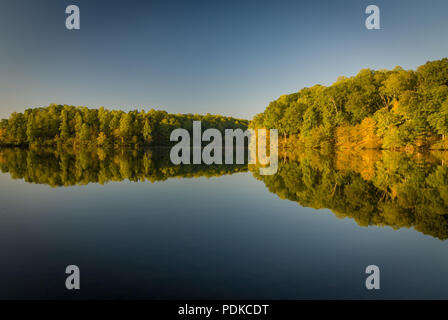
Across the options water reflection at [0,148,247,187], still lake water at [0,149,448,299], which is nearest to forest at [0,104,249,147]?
water reflection at [0,148,247,187]

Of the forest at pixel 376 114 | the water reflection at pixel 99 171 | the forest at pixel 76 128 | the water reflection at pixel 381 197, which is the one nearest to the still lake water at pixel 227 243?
the water reflection at pixel 381 197

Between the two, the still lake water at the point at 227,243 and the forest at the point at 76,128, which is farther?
the forest at the point at 76,128

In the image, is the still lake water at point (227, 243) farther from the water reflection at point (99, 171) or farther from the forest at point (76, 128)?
the forest at point (76, 128)

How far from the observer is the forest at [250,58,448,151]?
43.8 metres

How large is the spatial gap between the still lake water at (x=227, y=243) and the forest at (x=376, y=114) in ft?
123

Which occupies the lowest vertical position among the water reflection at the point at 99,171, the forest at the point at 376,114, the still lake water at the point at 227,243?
the still lake water at the point at 227,243

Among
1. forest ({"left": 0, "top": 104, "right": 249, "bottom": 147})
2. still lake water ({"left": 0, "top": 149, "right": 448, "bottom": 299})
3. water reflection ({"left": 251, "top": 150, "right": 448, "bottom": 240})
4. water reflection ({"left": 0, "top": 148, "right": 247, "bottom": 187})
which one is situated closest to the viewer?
still lake water ({"left": 0, "top": 149, "right": 448, "bottom": 299})

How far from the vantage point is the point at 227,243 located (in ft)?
23.0

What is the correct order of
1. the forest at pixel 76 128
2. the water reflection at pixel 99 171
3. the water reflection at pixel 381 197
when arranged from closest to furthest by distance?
1. the water reflection at pixel 381 197
2. the water reflection at pixel 99 171
3. the forest at pixel 76 128

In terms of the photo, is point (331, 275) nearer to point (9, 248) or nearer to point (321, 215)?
point (321, 215)

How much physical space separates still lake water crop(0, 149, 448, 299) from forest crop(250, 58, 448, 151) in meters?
37.4

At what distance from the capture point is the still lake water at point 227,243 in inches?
192

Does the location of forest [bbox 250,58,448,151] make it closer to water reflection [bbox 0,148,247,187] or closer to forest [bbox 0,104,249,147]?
water reflection [bbox 0,148,247,187]

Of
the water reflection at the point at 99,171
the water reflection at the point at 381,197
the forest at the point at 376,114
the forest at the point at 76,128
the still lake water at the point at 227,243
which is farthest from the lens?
the forest at the point at 76,128
